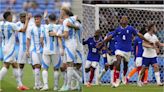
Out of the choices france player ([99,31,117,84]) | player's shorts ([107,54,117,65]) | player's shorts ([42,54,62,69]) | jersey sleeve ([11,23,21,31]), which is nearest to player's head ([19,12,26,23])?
jersey sleeve ([11,23,21,31])

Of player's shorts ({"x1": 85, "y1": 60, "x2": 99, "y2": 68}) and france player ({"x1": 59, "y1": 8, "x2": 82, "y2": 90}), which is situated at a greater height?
france player ({"x1": 59, "y1": 8, "x2": 82, "y2": 90})

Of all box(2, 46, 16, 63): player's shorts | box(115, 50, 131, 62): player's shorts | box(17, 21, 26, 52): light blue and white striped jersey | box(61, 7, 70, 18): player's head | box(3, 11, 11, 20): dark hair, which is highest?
box(61, 7, 70, 18): player's head

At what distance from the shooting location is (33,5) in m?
8.09

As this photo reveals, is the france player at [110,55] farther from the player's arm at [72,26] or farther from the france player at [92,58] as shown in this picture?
the player's arm at [72,26]

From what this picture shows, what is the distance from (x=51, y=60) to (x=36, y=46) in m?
0.32

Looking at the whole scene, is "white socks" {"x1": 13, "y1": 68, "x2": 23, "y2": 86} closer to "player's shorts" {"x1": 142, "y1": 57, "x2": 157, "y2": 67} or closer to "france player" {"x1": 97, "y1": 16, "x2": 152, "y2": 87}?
"france player" {"x1": 97, "y1": 16, "x2": 152, "y2": 87}

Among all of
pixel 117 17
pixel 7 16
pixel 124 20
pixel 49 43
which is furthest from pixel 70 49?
pixel 117 17

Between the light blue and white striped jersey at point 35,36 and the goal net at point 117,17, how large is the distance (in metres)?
2.64

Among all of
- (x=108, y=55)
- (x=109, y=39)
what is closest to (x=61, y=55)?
(x=109, y=39)

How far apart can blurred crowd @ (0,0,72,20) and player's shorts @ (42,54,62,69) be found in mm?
882

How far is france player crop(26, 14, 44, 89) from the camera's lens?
8.77 metres

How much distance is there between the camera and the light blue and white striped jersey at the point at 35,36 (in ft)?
28.8

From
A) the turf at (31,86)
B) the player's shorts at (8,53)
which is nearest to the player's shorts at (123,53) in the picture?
the turf at (31,86)

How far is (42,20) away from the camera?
8609mm
